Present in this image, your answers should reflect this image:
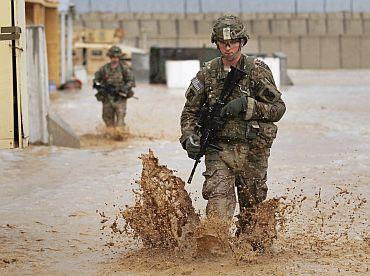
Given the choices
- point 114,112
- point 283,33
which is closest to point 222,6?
point 283,33

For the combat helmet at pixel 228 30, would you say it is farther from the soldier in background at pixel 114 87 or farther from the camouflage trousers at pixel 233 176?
the soldier in background at pixel 114 87

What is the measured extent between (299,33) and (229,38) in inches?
1599

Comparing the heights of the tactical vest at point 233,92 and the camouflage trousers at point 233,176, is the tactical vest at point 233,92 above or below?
above

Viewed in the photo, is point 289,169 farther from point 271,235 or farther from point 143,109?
point 143,109

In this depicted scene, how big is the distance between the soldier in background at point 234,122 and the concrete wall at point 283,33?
37.9 m

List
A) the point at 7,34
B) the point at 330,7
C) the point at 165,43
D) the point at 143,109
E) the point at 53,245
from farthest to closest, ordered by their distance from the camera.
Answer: the point at 330,7, the point at 165,43, the point at 143,109, the point at 53,245, the point at 7,34

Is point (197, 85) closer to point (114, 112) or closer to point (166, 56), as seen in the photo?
point (114, 112)

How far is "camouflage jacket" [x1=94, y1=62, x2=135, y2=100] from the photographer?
14633 mm

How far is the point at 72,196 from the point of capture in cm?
927

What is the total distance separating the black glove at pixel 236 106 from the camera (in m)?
5.83

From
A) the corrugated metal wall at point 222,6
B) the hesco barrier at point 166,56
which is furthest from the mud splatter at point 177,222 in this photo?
the corrugated metal wall at point 222,6

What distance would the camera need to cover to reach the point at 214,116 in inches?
235

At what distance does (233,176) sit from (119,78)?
8843 mm

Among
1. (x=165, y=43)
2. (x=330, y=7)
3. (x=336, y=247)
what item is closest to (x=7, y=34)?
(x=336, y=247)
